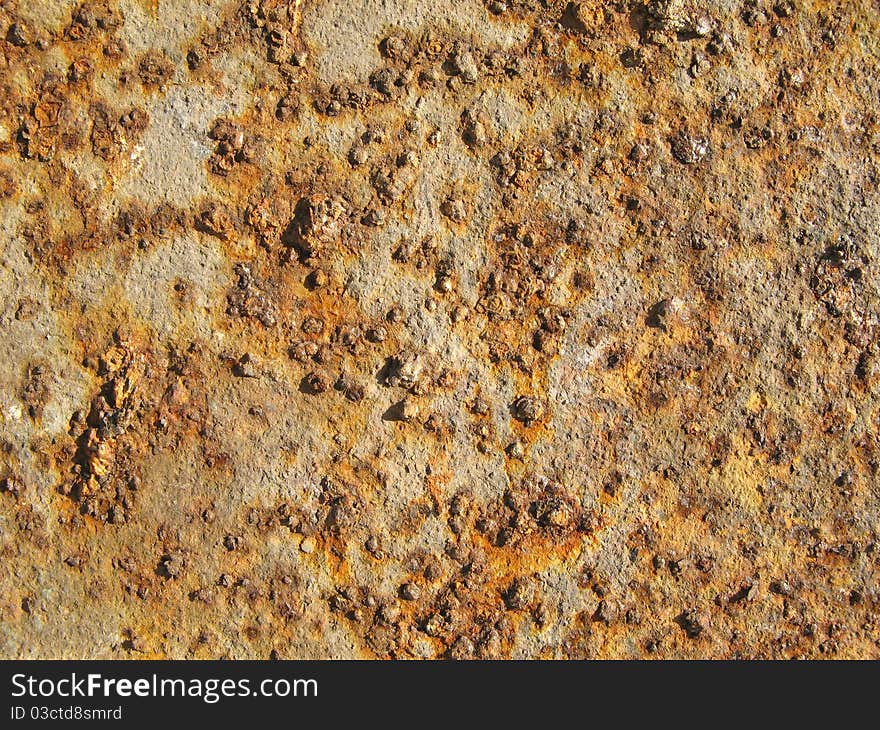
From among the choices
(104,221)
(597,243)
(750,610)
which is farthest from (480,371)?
(104,221)

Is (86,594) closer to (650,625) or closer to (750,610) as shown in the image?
(650,625)

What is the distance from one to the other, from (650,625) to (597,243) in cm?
80

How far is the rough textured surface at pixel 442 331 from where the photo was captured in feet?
4.72

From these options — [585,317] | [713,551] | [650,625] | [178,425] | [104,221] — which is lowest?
[650,625]

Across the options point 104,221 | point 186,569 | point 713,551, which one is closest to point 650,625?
point 713,551

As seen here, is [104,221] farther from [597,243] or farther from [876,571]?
[876,571]

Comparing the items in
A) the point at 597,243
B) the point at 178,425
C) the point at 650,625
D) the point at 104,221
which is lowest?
the point at 650,625

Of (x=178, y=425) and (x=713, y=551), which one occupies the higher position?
(x=178, y=425)

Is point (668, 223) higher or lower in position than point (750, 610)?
higher

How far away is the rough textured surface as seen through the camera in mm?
1438

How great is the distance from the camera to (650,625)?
143cm

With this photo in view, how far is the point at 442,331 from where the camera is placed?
146cm

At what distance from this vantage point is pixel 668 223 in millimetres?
1457

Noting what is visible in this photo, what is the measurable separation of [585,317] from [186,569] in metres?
0.99
